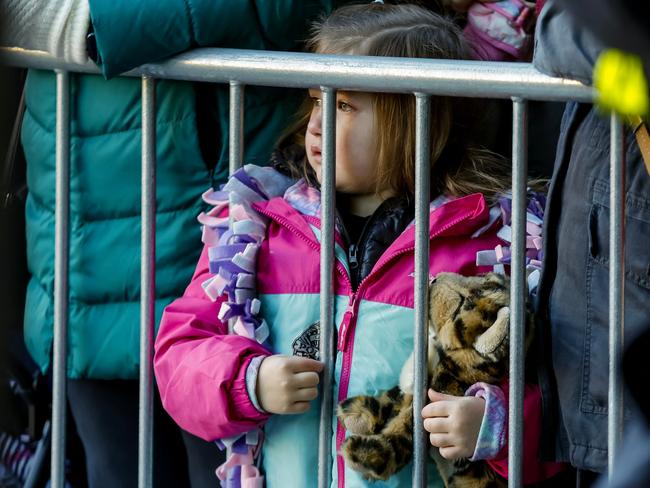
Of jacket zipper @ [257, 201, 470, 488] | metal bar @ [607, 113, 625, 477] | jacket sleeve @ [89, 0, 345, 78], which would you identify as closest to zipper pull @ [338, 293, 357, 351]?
jacket zipper @ [257, 201, 470, 488]

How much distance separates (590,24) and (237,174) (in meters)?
1.69

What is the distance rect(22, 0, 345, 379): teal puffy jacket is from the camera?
3.15m

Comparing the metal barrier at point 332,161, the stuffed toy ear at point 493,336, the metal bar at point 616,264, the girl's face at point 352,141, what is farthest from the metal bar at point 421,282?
the metal bar at point 616,264

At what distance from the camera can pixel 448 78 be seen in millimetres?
2643

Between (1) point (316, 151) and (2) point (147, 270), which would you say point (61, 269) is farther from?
(1) point (316, 151)

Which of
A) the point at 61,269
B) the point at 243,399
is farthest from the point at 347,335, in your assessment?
the point at 61,269

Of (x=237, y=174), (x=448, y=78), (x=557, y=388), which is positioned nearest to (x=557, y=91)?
(x=448, y=78)

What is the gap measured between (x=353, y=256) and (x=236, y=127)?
0.37m

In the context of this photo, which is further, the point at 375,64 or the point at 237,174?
the point at 237,174

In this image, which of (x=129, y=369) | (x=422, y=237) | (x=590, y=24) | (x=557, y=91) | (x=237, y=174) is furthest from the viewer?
(x=129, y=369)

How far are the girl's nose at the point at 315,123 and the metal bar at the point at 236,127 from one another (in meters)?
0.15

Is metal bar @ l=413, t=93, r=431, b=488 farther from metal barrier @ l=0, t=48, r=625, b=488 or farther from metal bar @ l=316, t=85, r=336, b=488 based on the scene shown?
metal bar @ l=316, t=85, r=336, b=488

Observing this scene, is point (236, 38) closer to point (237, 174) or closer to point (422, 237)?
point (237, 174)

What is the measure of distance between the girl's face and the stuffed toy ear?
0.48 metres
